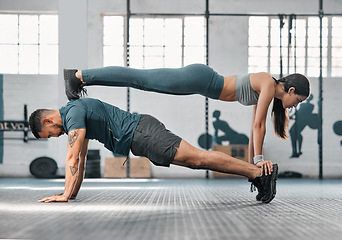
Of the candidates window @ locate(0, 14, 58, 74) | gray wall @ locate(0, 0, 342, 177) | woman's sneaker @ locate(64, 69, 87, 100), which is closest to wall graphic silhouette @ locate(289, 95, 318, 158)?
gray wall @ locate(0, 0, 342, 177)

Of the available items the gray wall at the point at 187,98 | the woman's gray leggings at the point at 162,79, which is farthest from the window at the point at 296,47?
the woman's gray leggings at the point at 162,79

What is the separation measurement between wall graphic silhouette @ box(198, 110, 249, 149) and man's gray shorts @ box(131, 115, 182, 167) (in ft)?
16.6

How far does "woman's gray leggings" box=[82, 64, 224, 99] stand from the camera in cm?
252

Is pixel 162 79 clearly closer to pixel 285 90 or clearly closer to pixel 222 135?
pixel 285 90

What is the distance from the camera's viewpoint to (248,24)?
762 centimetres

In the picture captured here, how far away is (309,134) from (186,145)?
18.7ft

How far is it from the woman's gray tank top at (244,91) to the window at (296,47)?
513cm

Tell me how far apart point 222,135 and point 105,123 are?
5.21 metres

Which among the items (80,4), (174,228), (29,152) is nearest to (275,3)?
(80,4)

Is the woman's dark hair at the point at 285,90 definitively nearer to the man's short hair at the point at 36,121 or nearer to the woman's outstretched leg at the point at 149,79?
the woman's outstretched leg at the point at 149,79

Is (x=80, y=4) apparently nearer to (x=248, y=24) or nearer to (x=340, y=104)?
(x=248, y=24)

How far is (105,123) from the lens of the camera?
7.96 ft

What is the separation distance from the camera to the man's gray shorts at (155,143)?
237cm

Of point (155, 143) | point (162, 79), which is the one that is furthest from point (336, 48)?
point (155, 143)
